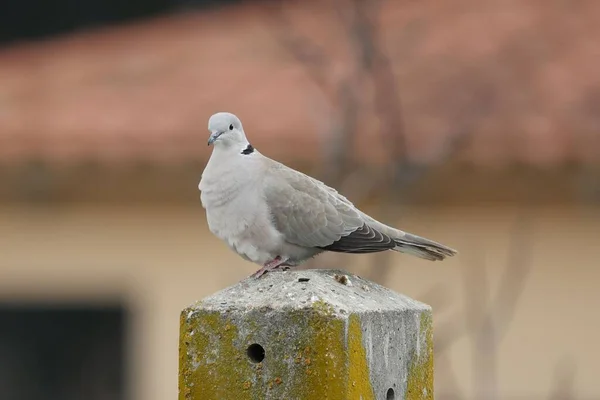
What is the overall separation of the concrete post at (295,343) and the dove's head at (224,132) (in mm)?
910

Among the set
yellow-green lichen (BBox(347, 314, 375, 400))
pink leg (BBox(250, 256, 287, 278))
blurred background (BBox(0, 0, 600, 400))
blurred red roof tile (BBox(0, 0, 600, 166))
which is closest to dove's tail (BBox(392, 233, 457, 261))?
pink leg (BBox(250, 256, 287, 278))

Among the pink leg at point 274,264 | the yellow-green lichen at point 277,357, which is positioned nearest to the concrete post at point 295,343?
the yellow-green lichen at point 277,357

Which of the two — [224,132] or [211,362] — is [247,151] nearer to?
[224,132]

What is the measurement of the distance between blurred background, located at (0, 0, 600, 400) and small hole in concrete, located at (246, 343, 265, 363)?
154 inches

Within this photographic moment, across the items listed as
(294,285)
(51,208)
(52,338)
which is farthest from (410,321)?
(52,338)

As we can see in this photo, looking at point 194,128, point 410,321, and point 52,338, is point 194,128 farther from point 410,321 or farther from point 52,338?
point 410,321

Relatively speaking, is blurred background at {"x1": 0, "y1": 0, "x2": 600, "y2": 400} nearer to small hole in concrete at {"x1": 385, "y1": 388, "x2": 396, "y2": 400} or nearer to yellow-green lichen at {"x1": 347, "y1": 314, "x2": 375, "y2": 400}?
small hole in concrete at {"x1": 385, "y1": 388, "x2": 396, "y2": 400}

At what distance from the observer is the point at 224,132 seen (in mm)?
3600

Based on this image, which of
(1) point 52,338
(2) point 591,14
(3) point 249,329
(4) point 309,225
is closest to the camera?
(3) point 249,329

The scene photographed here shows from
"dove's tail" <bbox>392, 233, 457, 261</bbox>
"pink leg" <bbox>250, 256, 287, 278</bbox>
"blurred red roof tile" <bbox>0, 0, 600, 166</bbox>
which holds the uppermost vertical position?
"blurred red roof tile" <bbox>0, 0, 600, 166</bbox>

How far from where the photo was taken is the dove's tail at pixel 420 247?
12.1 ft

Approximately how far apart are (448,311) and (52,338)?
2.84 m

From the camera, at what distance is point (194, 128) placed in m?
8.18

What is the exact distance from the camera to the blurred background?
24.7 feet
